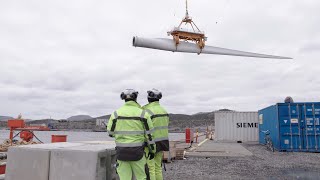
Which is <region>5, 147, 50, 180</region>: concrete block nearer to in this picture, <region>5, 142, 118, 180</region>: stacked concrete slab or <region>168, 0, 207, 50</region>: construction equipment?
<region>5, 142, 118, 180</region>: stacked concrete slab

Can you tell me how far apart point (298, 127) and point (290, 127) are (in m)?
0.48

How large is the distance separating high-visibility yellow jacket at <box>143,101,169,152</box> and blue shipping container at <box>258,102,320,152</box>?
15.1 metres

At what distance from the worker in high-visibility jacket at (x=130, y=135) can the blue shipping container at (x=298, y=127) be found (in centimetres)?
1647

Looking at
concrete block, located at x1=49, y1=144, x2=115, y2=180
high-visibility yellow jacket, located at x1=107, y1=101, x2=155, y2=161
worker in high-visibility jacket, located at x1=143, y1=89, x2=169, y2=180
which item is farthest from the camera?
worker in high-visibility jacket, located at x1=143, y1=89, x2=169, y2=180

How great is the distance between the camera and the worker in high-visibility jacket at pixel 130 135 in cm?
611

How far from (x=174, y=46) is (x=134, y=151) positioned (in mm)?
9578

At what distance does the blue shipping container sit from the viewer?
66.8 ft

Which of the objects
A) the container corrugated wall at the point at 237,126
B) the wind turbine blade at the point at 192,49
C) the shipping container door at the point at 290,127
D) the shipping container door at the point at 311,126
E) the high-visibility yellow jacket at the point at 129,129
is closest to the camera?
the high-visibility yellow jacket at the point at 129,129

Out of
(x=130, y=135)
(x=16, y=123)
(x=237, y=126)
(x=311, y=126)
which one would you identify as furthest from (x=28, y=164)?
(x=237, y=126)

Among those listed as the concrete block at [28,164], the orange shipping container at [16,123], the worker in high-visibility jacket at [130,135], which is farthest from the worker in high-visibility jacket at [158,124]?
the orange shipping container at [16,123]

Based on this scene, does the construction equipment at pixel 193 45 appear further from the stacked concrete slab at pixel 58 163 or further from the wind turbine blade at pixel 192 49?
the stacked concrete slab at pixel 58 163

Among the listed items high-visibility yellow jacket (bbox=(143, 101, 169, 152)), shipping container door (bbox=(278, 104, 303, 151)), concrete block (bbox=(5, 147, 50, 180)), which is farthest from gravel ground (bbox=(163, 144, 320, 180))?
shipping container door (bbox=(278, 104, 303, 151))

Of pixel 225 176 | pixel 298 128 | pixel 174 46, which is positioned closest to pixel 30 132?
pixel 174 46

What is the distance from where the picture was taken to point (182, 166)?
1365 centimetres
